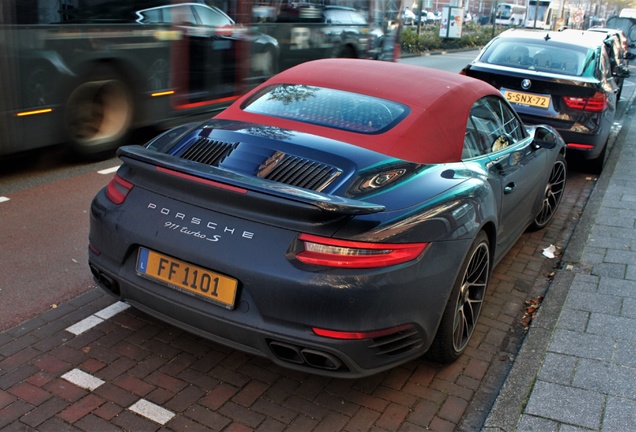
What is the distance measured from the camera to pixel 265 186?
9.96 feet

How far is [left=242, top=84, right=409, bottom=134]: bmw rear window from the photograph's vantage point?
155 inches

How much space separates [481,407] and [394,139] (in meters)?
1.50

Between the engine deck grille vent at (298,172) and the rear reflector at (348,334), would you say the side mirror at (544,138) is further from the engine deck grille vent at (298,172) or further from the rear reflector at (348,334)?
the rear reflector at (348,334)

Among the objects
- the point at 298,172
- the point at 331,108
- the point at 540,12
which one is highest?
the point at 540,12

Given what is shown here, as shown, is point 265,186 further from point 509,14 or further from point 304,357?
point 509,14

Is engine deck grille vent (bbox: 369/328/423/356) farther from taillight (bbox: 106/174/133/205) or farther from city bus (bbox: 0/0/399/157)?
city bus (bbox: 0/0/399/157)

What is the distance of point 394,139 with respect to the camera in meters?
3.81

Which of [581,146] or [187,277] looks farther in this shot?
[581,146]

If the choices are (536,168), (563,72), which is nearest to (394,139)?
(536,168)

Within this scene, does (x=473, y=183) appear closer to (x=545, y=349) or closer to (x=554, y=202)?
(x=545, y=349)

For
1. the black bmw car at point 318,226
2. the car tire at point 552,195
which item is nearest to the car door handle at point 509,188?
the black bmw car at point 318,226

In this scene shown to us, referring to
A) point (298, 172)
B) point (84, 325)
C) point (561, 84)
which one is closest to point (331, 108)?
point (298, 172)

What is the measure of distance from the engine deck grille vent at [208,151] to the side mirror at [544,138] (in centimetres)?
262

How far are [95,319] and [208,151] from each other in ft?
4.13
